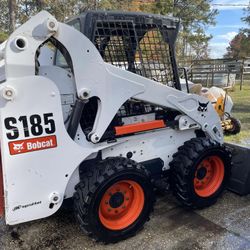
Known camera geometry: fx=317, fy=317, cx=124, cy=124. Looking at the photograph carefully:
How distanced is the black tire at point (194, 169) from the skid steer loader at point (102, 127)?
0.04 ft

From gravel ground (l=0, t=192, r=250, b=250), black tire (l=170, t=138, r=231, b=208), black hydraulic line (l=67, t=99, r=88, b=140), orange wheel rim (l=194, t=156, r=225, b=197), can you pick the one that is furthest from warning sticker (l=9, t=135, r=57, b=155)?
orange wheel rim (l=194, t=156, r=225, b=197)

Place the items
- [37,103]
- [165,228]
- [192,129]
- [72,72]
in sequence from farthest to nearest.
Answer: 1. [192,129]
2. [165,228]
3. [72,72]
4. [37,103]

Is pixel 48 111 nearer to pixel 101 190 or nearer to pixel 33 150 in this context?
pixel 33 150

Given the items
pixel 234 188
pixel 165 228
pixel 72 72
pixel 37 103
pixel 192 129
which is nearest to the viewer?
pixel 37 103

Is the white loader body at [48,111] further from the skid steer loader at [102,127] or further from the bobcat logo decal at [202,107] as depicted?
the bobcat logo decal at [202,107]

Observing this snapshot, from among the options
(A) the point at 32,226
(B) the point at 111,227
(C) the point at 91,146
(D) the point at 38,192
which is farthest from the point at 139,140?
(A) the point at 32,226

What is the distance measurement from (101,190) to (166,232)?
889 millimetres

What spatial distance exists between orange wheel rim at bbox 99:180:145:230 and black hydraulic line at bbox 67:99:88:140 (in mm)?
650

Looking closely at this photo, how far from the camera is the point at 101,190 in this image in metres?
2.87

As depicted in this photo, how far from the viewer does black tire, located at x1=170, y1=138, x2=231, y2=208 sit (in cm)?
348

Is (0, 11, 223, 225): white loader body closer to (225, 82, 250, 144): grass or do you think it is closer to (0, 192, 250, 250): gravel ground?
(0, 192, 250, 250): gravel ground

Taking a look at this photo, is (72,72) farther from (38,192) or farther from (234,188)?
(234,188)

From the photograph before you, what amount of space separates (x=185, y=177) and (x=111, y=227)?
98 cm

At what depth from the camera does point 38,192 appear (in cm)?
273
